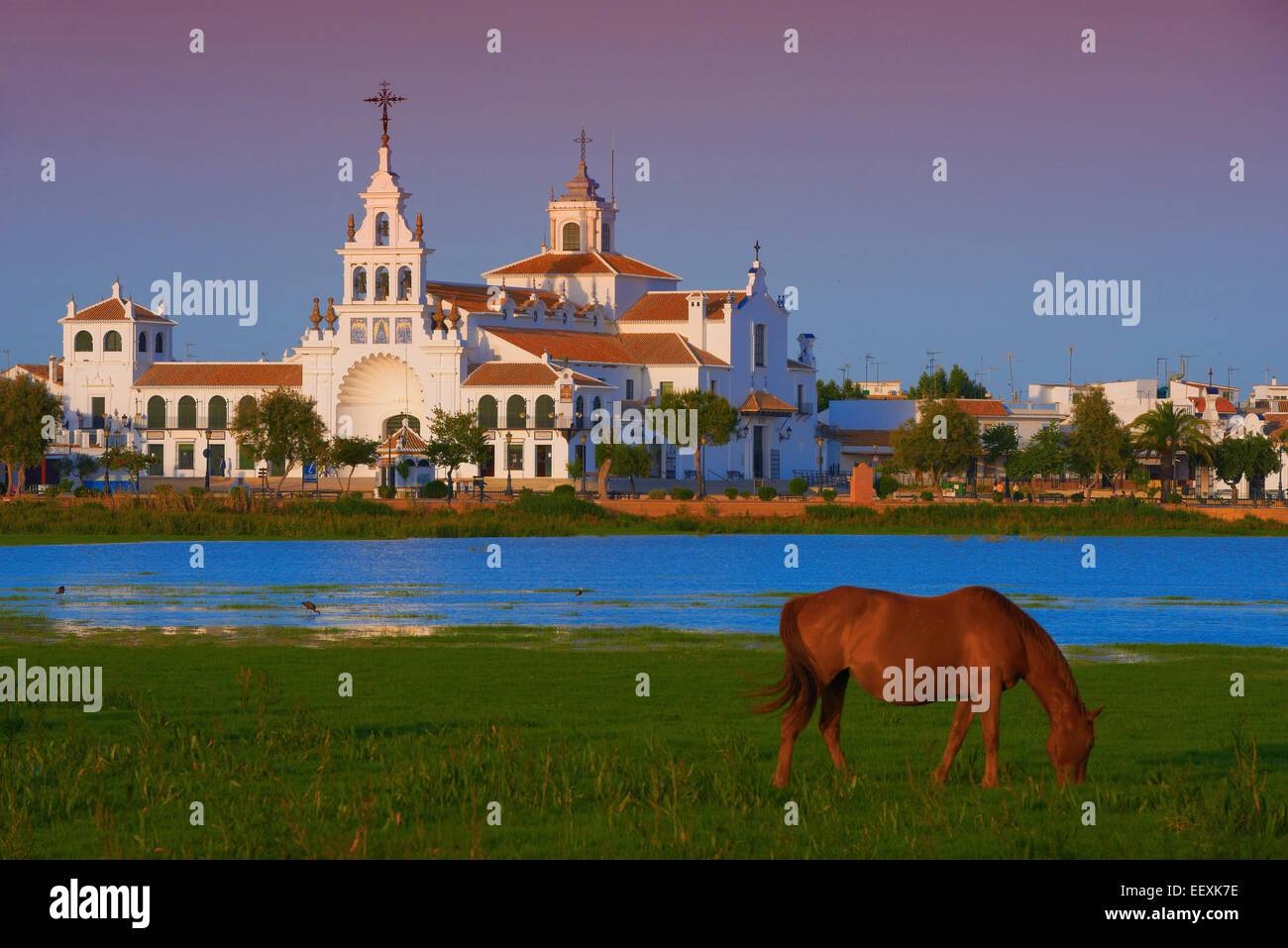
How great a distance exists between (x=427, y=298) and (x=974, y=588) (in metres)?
87.3

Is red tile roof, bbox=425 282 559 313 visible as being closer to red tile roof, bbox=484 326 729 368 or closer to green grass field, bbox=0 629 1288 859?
red tile roof, bbox=484 326 729 368

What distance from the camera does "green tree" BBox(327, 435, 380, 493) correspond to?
87625 mm

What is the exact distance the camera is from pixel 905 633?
415 inches

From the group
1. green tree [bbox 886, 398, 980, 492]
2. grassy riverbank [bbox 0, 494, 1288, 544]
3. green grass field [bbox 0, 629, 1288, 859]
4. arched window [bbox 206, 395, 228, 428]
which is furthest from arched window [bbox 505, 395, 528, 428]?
green grass field [bbox 0, 629, 1288, 859]

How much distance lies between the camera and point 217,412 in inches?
3873

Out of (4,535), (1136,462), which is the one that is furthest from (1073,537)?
(1136,462)

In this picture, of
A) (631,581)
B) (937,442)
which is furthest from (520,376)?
(631,581)

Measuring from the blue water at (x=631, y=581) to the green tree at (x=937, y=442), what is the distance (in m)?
39.9

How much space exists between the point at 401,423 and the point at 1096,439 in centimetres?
3630

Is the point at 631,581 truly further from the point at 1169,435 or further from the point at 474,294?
the point at 474,294

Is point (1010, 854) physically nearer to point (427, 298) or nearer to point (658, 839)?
point (658, 839)

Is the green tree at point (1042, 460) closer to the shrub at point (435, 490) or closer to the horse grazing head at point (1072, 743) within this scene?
the shrub at point (435, 490)

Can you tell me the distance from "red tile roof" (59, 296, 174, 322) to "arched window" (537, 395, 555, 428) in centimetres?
3137

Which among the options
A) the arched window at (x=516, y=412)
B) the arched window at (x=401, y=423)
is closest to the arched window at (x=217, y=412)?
the arched window at (x=401, y=423)
